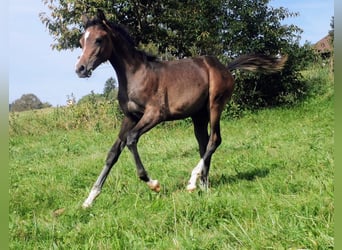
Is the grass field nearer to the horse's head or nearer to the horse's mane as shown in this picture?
the horse's head

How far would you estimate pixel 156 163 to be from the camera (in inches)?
290

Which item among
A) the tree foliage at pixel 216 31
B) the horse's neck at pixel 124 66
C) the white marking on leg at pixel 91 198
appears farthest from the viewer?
the tree foliage at pixel 216 31

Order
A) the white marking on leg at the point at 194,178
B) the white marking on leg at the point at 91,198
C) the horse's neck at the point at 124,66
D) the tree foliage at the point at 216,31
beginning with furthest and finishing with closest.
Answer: the tree foliage at the point at 216,31
the horse's neck at the point at 124,66
the white marking on leg at the point at 194,178
the white marking on leg at the point at 91,198

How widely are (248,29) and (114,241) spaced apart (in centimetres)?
1435

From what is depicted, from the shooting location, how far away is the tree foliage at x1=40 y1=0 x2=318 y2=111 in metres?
16.2

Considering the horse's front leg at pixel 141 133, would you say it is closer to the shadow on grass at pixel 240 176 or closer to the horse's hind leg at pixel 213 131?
the horse's hind leg at pixel 213 131

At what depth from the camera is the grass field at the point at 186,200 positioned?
3025mm

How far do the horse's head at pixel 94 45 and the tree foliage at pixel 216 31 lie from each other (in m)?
11.0

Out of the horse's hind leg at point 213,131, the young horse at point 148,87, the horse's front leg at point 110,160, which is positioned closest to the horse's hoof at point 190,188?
the young horse at point 148,87

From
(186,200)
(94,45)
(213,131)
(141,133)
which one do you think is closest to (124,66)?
(94,45)

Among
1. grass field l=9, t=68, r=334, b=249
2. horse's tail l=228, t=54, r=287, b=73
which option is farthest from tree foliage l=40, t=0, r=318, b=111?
horse's tail l=228, t=54, r=287, b=73

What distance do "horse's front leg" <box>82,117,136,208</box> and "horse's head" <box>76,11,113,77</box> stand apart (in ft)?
2.89

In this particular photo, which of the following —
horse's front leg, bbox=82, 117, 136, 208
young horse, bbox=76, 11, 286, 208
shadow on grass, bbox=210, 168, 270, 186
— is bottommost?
shadow on grass, bbox=210, 168, 270, 186

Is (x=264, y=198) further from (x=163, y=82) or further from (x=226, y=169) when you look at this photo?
(x=226, y=169)
